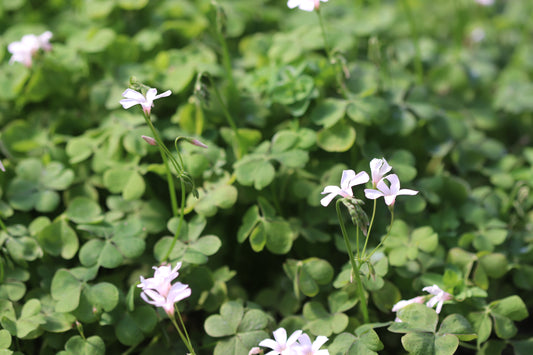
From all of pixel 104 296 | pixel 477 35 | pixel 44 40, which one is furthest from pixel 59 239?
pixel 477 35

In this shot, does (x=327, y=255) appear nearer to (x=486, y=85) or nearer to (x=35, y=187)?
(x=35, y=187)

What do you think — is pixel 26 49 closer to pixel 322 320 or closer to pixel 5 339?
pixel 5 339

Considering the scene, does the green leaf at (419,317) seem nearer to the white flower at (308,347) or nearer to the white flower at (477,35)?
the white flower at (308,347)

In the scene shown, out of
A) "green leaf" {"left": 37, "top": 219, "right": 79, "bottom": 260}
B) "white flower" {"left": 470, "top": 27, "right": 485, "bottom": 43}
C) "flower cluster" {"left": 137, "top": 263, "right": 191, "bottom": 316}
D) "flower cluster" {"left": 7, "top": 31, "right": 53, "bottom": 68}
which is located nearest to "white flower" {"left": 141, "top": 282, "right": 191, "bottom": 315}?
"flower cluster" {"left": 137, "top": 263, "right": 191, "bottom": 316}

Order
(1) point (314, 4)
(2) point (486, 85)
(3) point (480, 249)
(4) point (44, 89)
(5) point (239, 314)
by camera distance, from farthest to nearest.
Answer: (2) point (486, 85)
(4) point (44, 89)
(3) point (480, 249)
(1) point (314, 4)
(5) point (239, 314)

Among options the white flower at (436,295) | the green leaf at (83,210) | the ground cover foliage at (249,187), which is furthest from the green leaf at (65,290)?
the white flower at (436,295)

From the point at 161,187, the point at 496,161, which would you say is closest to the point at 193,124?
the point at 161,187

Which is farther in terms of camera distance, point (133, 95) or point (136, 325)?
point (136, 325)

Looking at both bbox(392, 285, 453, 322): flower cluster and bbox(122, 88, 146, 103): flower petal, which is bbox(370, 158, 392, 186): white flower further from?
bbox(122, 88, 146, 103): flower petal

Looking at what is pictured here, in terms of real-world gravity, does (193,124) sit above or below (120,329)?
above
